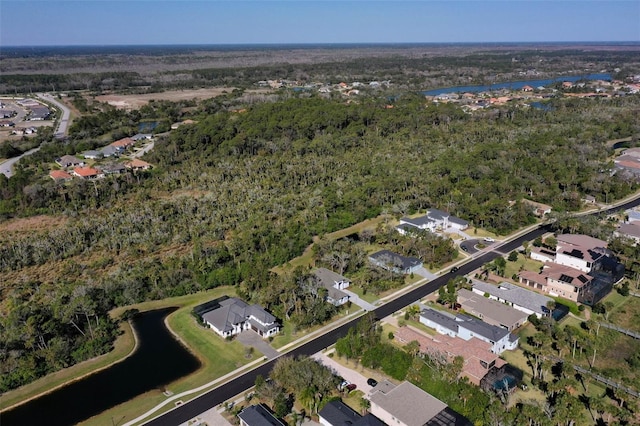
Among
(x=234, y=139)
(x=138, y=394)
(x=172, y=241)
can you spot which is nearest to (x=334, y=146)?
(x=234, y=139)

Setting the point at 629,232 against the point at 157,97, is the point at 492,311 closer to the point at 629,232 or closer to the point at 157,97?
the point at 629,232

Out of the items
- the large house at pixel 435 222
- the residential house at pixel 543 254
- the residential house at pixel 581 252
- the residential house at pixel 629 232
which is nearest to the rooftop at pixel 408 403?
the residential house at pixel 581 252

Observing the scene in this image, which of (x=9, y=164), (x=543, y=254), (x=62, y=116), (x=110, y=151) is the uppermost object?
(x=62, y=116)

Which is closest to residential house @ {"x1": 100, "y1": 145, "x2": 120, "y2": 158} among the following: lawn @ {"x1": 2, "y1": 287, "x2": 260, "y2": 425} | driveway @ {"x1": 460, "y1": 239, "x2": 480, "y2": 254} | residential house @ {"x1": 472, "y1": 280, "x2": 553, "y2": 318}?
lawn @ {"x1": 2, "y1": 287, "x2": 260, "y2": 425}

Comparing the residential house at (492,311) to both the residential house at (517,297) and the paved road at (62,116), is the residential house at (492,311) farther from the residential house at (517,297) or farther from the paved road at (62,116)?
the paved road at (62,116)

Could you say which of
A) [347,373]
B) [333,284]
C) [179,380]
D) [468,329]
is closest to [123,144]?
[333,284]
